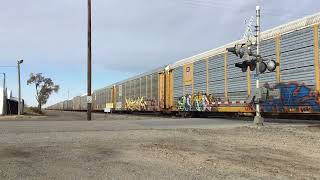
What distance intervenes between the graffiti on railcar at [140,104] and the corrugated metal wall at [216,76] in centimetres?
1189

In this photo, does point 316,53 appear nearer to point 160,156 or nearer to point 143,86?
point 160,156

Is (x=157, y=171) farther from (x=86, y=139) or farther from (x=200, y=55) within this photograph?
(x=200, y=55)

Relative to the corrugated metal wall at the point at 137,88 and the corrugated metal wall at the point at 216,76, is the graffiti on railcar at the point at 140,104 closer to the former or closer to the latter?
the corrugated metal wall at the point at 137,88

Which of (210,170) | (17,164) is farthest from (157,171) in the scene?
(17,164)

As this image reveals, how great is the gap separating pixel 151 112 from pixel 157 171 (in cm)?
3569

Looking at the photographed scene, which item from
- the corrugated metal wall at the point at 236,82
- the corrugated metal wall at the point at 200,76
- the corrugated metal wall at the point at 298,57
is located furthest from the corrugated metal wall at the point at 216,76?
the corrugated metal wall at the point at 298,57

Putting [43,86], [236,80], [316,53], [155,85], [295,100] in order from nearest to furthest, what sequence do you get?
[316,53], [295,100], [236,80], [155,85], [43,86]

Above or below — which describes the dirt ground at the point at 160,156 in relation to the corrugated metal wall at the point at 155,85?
below

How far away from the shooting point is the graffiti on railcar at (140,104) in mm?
42938

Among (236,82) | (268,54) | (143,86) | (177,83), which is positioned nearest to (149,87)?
(143,86)

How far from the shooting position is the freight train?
67.2ft

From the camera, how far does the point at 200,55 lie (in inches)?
1331

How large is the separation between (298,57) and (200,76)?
12.3 metres

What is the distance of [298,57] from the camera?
21109 millimetres
